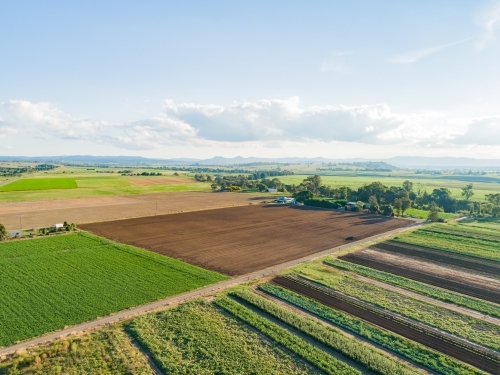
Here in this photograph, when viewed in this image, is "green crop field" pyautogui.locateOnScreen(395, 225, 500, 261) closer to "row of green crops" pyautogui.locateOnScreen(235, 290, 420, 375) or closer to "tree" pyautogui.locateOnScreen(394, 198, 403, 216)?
"tree" pyautogui.locateOnScreen(394, 198, 403, 216)

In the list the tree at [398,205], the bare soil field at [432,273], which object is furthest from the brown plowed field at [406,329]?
the tree at [398,205]

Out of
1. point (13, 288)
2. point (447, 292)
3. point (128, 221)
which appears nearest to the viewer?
point (13, 288)

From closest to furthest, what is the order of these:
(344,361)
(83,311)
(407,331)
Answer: (344,361)
(407,331)
(83,311)

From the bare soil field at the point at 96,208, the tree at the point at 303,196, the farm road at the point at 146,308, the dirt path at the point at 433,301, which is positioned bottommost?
the dirt path at the point at 433,301

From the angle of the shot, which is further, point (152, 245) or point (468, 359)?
point (152, 245)

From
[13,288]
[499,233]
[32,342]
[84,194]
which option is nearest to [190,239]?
[13,288]

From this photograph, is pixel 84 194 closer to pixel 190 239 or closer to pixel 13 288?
pixel 190 239

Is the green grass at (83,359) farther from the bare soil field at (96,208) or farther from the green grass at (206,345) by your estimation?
the bare soil field at (96,208)
